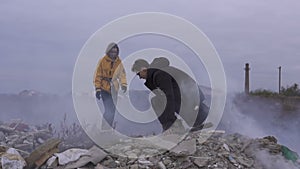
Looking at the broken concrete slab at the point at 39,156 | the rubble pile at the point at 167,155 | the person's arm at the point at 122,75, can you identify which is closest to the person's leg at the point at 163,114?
the rubble pile at the point at 167,155

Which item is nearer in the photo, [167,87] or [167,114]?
[167,87]

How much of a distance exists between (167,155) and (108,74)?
1.85 m

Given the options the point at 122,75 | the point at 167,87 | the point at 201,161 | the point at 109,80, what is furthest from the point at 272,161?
the point at 109,80

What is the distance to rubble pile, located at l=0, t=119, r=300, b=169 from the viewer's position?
16.5 ft

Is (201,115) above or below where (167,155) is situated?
above

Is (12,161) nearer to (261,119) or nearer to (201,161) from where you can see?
(201,161)

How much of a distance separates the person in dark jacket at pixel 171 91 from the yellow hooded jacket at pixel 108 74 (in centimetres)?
74

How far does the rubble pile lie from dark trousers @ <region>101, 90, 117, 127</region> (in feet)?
2.37

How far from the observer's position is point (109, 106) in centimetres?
641

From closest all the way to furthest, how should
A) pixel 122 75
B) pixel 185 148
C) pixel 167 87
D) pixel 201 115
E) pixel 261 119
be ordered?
A: pixel 185 148
pixel 167 87
pixel 201 115
pixel 122 75
pixel 261 119

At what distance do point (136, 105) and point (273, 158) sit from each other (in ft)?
7.38

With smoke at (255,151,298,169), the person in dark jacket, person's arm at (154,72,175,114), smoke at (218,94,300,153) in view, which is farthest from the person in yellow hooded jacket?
smoke at (255,151,298,169)

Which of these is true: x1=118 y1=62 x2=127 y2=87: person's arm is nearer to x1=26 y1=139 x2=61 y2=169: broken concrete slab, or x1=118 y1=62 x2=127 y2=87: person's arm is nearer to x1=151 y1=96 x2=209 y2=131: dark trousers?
x1=151 y1=96 x2=209 y2=131: dark trousers

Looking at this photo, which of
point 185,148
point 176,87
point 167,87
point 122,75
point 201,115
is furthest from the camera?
point 122,75
